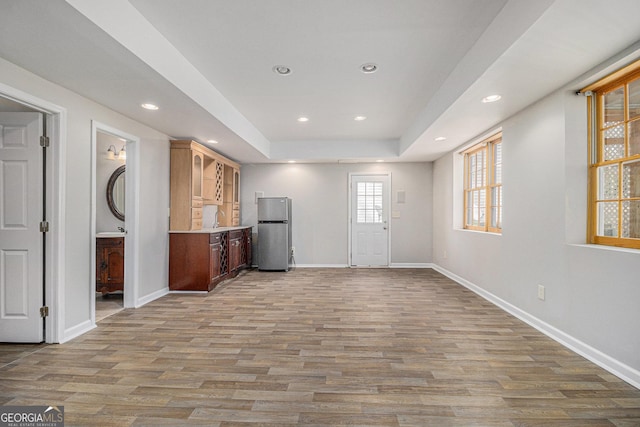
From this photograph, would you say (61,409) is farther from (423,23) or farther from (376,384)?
(423,23)

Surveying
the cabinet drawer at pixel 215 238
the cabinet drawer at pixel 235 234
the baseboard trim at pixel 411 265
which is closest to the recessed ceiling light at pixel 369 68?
the cabinet drawer at pixel 215 238

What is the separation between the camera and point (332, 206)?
23.1 feet

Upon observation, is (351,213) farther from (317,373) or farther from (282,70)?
(317,373)

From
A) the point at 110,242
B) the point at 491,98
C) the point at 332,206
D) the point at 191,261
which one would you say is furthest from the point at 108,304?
the point at 491,98

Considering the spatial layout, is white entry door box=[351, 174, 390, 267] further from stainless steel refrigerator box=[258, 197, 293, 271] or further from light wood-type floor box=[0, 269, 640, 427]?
light wood-type floor box=[0, 269, 640, 427]

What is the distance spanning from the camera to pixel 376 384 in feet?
7.16

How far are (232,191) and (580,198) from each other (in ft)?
18.2

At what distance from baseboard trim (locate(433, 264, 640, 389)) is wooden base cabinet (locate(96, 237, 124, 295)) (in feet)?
16.2

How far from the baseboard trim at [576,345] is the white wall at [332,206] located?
108 inches

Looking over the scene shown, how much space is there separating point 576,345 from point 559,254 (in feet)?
2.56

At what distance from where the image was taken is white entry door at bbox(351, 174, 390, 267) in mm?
7039

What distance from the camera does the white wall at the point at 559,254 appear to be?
7.59 feet

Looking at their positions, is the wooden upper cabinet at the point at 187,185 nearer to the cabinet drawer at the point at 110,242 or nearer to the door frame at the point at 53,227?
the cabinet drawer at the point at 110,242

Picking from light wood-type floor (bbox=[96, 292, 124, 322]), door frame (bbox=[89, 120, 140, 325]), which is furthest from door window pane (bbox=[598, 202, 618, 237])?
light wood-type floor (bbox=[96, 292, 124, 322])
